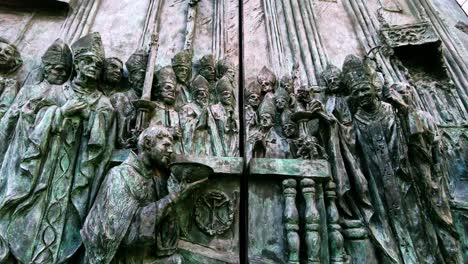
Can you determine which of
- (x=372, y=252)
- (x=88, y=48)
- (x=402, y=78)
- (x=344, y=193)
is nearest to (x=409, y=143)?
(x=344, y=193)

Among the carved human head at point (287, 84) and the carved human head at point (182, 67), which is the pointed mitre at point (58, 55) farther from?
the carved human head at point (287, 84)

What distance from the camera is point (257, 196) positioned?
117 inches

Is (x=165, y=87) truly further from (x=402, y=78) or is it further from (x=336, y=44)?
(x=402, y=78)

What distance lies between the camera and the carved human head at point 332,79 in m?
3.82

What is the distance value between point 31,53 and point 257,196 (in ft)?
11.2

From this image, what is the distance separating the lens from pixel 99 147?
2932mm

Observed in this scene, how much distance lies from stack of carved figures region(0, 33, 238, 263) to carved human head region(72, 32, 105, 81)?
0.01 meters

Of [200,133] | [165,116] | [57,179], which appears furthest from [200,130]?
[57,179]

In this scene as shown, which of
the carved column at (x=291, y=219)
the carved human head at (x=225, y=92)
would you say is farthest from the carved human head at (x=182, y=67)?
the carved column at (x=291, y=219)

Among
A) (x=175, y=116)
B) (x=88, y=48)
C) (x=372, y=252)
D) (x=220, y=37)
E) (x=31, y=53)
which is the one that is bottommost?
(x=372, y=252)

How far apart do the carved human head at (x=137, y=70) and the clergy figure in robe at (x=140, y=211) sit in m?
1.10

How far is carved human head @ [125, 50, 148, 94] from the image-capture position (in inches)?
141

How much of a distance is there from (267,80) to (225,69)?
512 millimetres

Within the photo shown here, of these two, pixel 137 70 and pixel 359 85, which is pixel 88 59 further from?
pixel 359 85
